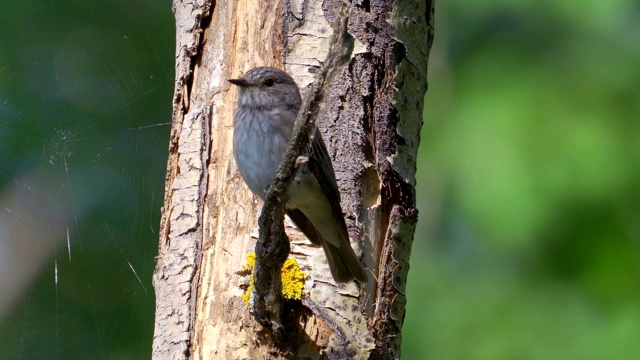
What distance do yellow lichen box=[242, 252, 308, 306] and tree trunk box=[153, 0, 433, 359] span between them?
0.09 ft

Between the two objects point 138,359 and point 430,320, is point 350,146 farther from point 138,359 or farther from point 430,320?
point 138,359

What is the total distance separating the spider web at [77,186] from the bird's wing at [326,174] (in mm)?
2844

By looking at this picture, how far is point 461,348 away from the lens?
198 inches

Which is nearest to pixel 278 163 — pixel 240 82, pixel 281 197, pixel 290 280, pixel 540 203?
pixel 240 82

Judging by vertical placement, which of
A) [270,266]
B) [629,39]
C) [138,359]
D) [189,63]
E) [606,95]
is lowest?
[138,359]

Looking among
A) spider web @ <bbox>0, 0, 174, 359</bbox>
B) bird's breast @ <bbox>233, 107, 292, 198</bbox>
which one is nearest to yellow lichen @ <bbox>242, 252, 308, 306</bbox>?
bird's breast @ <bbox>233, 107, 292, 198</bbox>

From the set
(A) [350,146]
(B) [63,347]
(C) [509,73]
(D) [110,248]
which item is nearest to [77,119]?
(D) [110,248]

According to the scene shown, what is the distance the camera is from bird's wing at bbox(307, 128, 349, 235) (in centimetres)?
292

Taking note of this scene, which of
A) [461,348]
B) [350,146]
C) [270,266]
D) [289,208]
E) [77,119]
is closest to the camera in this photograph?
[270,266]

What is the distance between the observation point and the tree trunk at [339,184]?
2857 mm

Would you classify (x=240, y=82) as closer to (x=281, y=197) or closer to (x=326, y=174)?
(x=326, y=174)

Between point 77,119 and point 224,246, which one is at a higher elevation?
point 77,119

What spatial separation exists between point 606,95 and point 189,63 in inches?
121

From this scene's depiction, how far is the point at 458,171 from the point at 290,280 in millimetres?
2795
